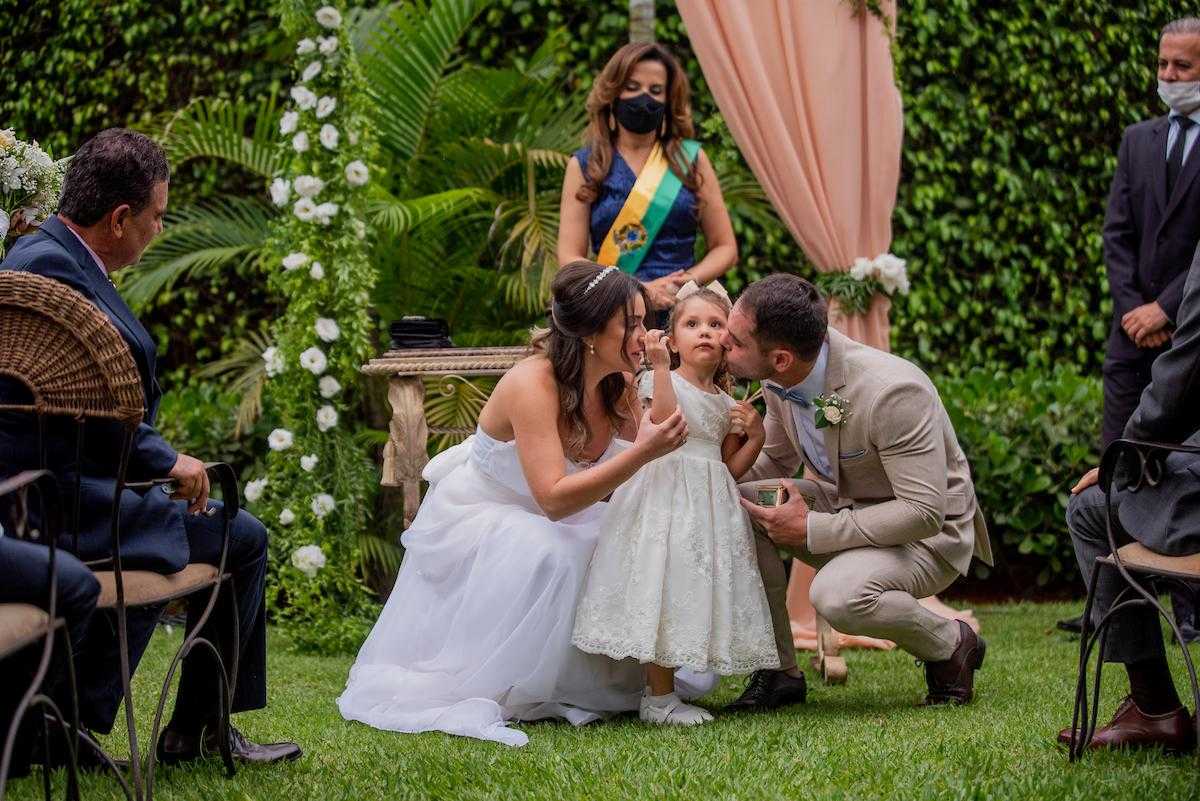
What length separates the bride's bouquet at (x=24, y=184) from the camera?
11.6 ft

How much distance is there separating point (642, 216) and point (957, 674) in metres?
2.01

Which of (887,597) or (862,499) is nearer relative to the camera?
(887,597)

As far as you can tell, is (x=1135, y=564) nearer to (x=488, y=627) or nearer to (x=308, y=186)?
(x=488, y=627)

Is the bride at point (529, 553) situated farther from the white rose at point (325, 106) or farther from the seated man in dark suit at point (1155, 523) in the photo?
the white rose at point (325, 106)

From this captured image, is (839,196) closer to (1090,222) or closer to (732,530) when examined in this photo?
(732,530)

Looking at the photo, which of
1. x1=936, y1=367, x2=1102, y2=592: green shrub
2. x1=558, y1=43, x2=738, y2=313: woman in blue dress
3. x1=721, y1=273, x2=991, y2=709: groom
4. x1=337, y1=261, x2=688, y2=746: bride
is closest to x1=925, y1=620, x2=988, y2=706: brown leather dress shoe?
x1=721, y1=273, x2=991, y2=709: groom

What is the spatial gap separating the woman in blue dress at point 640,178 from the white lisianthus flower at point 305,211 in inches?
40.4

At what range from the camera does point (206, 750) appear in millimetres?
3609

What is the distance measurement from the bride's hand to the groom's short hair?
402 mm

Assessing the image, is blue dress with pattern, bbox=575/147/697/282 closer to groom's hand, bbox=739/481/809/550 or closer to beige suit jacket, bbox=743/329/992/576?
beige suit jacket, bbox=743/329/992/576

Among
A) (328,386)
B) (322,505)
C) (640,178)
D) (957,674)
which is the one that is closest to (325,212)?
(328,386)

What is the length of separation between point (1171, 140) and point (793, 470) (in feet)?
6.71

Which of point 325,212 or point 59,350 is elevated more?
point 325,212

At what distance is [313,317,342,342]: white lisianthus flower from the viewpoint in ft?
18.4
